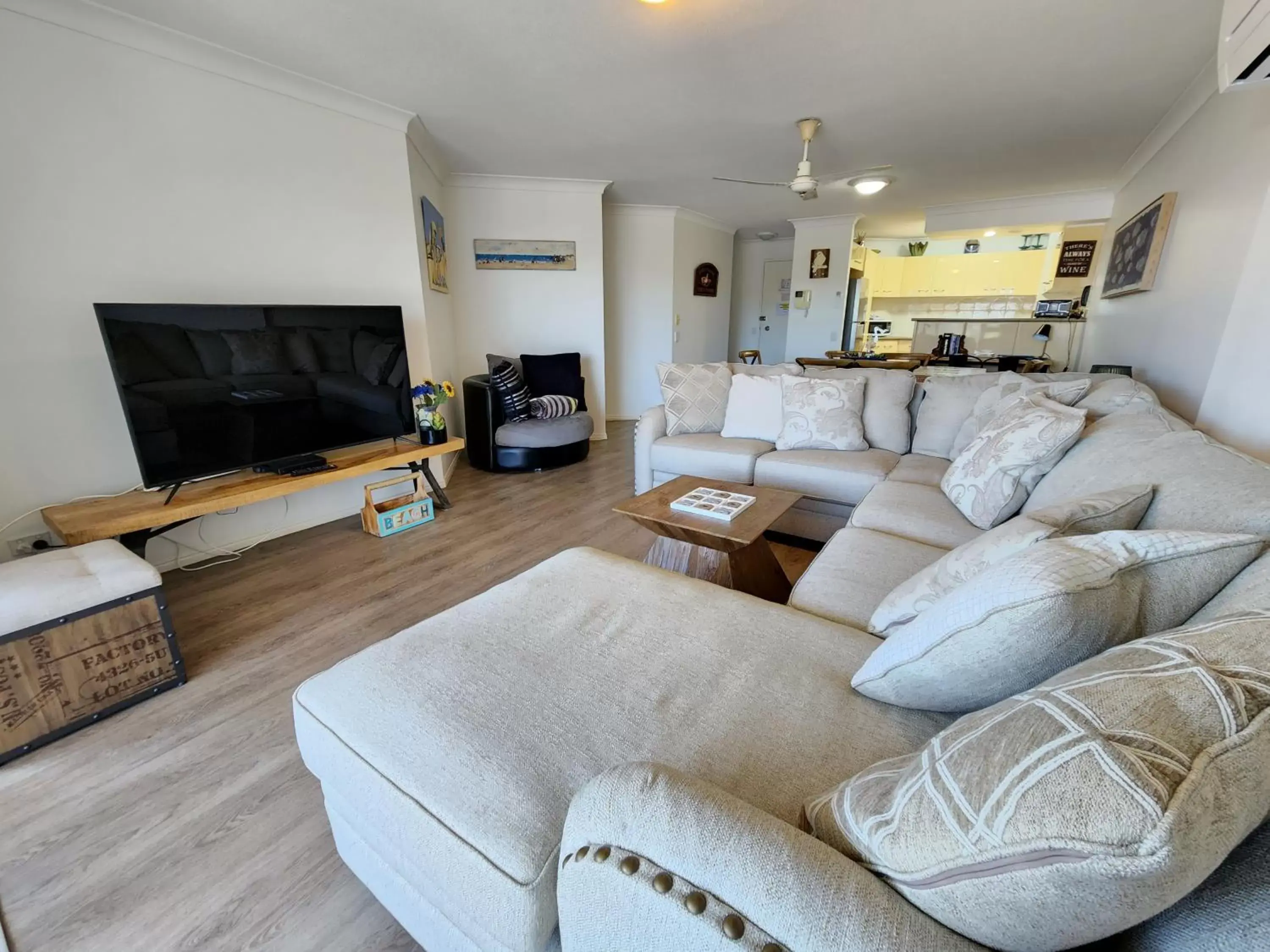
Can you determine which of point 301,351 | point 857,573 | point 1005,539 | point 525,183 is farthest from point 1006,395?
point 525,183

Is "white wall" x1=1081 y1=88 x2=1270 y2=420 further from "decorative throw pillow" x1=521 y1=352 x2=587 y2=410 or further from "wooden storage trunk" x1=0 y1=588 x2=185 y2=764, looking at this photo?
"wooden storage trunk" x1=0 y1=588 x2=185 y2=764

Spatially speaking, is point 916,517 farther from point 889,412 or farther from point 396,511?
point 396,511

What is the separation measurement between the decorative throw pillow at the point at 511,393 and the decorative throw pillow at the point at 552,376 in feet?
1.29

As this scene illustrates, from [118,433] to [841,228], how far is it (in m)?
6.55

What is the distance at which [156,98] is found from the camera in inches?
88.1

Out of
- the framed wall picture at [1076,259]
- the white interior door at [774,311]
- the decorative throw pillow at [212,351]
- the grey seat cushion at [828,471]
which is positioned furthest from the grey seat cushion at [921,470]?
the white interior door at [774,311]

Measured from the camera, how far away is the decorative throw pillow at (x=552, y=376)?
4629 mm

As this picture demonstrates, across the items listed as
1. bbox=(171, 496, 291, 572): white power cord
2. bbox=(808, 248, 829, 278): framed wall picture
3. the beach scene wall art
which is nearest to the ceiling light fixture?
bbox=(808, 248, 829, 278): framed wall picture

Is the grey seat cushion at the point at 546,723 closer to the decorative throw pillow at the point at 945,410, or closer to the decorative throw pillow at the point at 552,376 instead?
the decorative throw pillow at the point at 945,410

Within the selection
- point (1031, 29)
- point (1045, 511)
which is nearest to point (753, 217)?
point (1031, 29)

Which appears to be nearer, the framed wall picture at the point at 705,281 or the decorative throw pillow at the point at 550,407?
the decorative throw pillow at the point at 550,407

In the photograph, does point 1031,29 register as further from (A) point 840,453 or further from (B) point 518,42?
(B) point 518,42

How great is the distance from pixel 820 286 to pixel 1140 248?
3.28m

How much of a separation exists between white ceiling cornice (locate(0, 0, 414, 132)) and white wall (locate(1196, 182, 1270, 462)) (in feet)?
12.8
